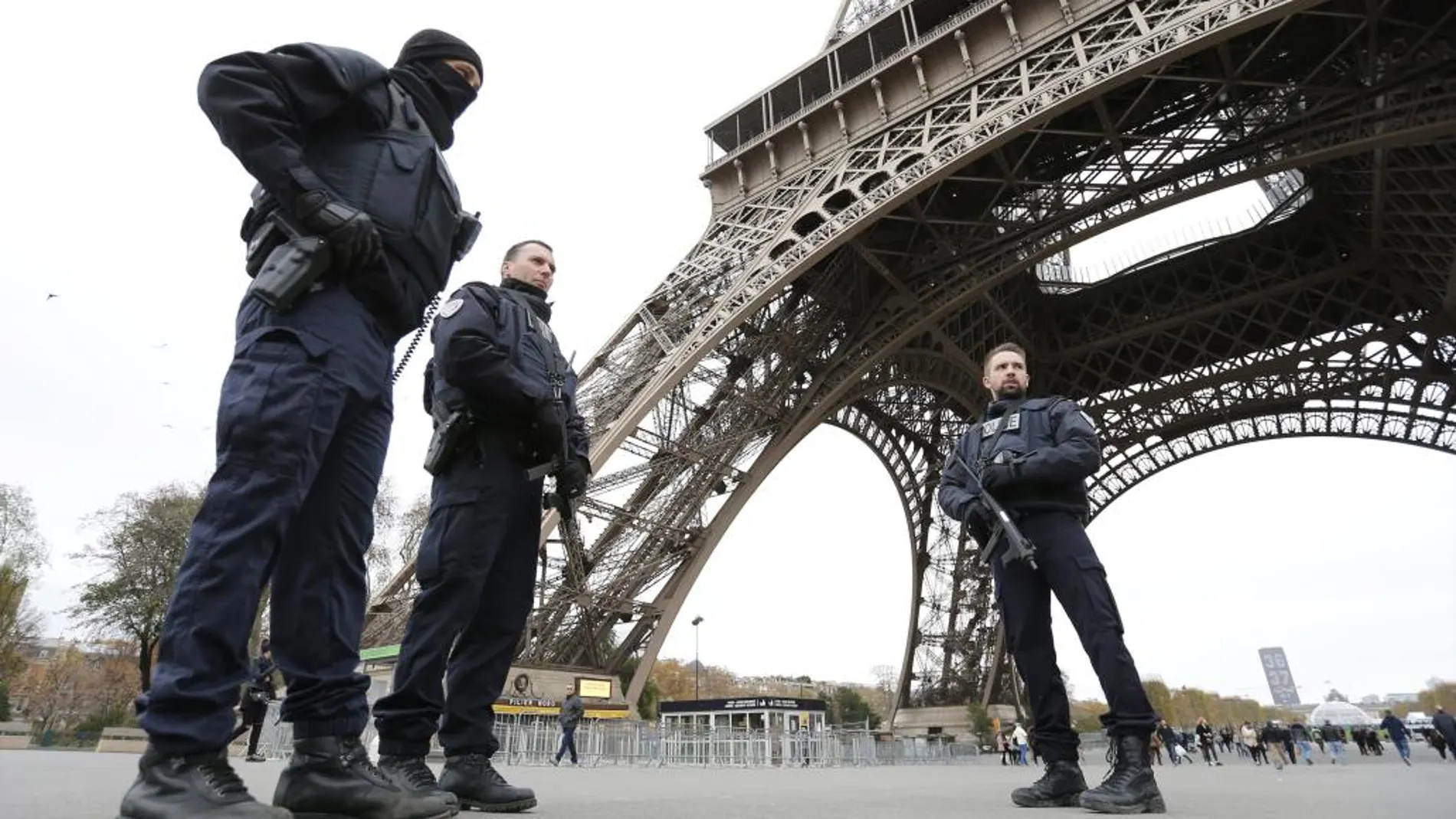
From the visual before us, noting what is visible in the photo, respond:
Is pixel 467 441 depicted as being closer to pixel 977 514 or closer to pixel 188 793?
pixel 188 793

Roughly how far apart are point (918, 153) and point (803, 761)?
33.8ft

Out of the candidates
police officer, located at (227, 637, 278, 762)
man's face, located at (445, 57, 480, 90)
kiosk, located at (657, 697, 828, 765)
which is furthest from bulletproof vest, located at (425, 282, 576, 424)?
kiosk, located at (657, 697, 828, 765)

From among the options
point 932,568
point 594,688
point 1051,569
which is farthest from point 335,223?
point 932,568

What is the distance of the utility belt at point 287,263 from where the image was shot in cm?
188

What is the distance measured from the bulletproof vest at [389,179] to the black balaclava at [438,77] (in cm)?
11

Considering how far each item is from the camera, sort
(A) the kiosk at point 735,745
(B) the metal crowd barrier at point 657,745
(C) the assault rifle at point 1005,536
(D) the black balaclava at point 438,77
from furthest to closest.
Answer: (A) the kiosk at point 735,745 → (B) the metal crowd barrier at point 657,745 → (C) the assault rifle at point 1005,536 → (D) the black balaclava at point 438,77

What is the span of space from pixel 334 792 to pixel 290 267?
1284 millimetres

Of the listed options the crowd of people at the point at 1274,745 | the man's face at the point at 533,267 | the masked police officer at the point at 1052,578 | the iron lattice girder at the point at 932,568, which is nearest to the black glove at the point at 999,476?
the masked police officer at the point at 1052,578

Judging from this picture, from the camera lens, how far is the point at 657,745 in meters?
11.2

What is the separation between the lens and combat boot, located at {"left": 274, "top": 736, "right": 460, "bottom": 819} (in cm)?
188

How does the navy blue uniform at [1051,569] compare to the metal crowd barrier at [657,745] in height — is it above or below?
above

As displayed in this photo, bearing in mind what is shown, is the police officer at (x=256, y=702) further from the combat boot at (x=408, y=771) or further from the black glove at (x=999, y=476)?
the black glove at (x=999, y=476)

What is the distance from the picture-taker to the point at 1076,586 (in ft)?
10.4

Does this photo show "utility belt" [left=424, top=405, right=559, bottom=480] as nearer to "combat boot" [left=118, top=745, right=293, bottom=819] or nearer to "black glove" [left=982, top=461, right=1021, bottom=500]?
"combat boot" [left=118, top=745, right=293, bottom=819]
